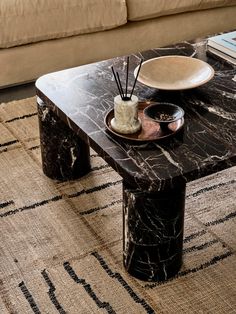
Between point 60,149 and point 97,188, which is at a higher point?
point 60,149

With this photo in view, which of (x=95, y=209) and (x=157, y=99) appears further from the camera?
(x=95, y=209)

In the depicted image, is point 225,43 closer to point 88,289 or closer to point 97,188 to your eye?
point 97,188

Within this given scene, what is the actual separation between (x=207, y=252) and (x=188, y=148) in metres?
0.39

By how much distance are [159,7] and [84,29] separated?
393 mm

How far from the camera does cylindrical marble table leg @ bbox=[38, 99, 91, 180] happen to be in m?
1.98

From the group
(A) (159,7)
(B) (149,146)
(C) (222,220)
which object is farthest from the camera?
(A) (159,7)

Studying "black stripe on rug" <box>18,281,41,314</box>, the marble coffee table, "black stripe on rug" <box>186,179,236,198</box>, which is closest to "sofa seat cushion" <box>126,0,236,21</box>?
the marble coffee table

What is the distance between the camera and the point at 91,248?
1.81 metres

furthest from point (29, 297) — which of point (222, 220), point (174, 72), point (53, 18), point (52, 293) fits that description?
point (53, 18)

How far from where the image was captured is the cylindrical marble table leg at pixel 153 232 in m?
1.56

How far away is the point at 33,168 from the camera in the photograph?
220cm

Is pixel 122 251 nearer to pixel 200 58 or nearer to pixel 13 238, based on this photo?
pixel 13 238

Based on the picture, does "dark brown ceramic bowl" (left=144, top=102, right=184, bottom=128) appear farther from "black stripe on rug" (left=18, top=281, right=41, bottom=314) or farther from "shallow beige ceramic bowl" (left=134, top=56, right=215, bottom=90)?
"black stripe on rug" (left=18, top=281, right=41, bottom=314)

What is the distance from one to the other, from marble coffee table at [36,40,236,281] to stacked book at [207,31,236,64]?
Answer: 0.05m
